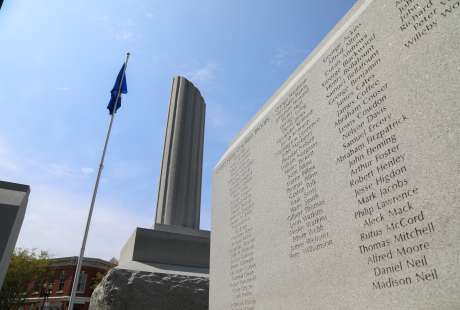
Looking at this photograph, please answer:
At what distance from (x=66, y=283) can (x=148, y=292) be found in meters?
37.4

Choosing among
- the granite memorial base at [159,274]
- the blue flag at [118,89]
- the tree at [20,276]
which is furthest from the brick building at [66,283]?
the granite memorial base at [159,274]

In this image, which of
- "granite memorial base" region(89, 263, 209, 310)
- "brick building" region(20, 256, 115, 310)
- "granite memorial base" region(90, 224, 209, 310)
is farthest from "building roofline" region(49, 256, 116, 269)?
"granite memorial base" region(89, 263, 209, 310)

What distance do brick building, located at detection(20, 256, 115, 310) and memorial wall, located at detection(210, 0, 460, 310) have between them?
36282mm

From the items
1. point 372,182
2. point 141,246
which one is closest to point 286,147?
point 372,182

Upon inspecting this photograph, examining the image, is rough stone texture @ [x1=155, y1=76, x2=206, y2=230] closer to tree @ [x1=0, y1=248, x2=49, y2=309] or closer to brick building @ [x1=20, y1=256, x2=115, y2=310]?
tree @ [x1=0, y1=248, x2=49, y2=309]

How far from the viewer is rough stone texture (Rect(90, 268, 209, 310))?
641 cm

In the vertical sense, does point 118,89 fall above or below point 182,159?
above

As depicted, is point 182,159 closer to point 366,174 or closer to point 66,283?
point 366,174

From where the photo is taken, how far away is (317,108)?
3.29 m

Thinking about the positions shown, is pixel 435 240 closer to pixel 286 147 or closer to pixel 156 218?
pixel 286 147

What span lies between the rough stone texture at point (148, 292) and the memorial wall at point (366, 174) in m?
3.06

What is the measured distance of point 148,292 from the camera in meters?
6.55

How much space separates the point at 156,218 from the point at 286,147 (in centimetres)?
652

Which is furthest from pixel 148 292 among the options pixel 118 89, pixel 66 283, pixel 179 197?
pixel 66 283
